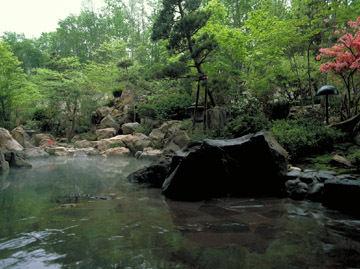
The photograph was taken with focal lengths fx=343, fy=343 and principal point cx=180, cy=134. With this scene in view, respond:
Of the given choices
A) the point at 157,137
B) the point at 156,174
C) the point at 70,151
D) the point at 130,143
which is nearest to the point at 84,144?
the point at 70,151

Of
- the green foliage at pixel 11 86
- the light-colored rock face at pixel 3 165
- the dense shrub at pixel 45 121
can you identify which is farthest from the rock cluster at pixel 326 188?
the dense shrub at pixel 45 121

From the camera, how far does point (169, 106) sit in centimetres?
2580

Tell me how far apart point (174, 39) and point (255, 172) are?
29.4ft

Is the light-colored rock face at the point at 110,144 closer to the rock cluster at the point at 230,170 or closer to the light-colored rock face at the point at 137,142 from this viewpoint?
the light-colored rock face at the point at 137,142

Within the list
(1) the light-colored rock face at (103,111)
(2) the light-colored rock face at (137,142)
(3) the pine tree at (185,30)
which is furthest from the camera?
(1) the light-colored rock face at (103,111)

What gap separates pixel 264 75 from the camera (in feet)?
52.0

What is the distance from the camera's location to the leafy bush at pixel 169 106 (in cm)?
2555

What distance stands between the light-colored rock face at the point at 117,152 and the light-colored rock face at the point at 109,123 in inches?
225

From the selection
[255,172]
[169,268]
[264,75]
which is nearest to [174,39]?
[264,75]

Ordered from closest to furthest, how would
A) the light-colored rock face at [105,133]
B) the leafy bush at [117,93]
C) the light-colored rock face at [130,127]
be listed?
1. the light-colored rock face at [130,127]
2. the light-colored rock face at [105,133]
3. the leafy bush at [117,93]

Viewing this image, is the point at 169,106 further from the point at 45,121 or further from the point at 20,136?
the point at 45,121

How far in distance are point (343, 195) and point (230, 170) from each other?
2725 millimetres

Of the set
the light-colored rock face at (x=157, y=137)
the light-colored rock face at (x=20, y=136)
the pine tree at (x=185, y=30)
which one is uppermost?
the pine tree at (x=185, y=30)

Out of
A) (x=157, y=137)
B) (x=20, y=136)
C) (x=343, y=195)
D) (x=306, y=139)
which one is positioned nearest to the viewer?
(x=343, y=195)
